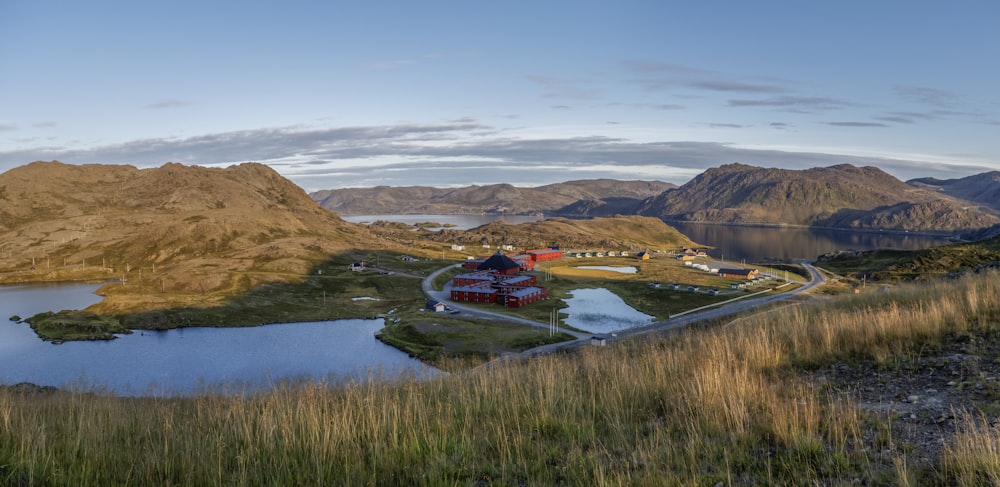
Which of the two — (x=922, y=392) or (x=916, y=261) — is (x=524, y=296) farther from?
(x=922, y=392)

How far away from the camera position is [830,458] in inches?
227

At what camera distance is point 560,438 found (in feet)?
23.3

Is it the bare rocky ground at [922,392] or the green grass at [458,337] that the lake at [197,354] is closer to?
the green grass at [458,337]

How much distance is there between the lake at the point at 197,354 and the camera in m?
61.6

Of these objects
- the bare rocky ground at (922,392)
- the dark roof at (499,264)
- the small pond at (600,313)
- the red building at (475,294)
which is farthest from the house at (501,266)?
the bare rocky ground at (922,392)

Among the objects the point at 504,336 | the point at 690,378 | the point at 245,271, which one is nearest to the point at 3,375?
the point at 504,336

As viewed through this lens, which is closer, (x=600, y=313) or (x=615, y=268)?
(x=600, y=313)

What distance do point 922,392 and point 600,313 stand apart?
81.4m

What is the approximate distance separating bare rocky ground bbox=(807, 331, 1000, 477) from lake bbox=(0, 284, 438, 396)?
169 feet

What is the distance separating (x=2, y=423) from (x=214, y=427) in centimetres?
289

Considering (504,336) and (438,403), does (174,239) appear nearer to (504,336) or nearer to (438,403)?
(504,336)

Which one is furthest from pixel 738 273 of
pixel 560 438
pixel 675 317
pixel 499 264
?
pixel 560 438

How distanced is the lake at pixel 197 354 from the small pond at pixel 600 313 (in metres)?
27.8

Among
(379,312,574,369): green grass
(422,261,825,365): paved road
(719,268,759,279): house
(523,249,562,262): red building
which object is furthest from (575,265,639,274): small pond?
(379,312,574,369): green grass
